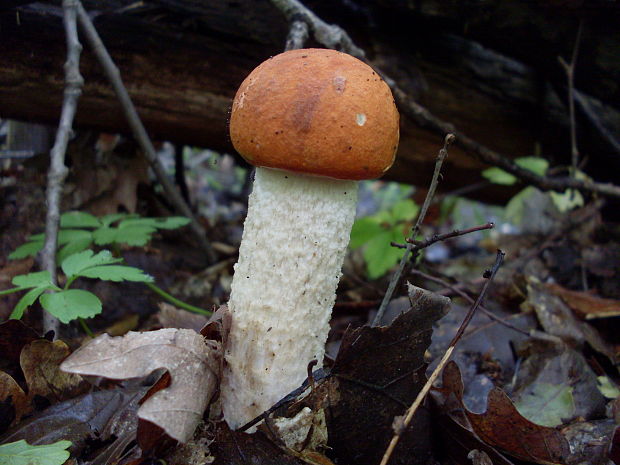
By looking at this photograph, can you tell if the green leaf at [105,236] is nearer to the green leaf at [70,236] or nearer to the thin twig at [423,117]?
the green leaf at [70,236]

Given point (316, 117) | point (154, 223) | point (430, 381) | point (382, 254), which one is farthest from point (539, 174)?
point (154, 223)

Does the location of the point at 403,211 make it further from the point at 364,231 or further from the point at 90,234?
the point at 90,234

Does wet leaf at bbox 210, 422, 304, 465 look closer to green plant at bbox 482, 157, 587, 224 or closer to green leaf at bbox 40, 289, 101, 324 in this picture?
green leaf at bbox 40, 289, 101, 324

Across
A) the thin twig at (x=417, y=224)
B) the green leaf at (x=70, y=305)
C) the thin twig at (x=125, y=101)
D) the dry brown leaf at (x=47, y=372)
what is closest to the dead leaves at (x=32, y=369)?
the dry brown leaf at (x=47, y=372)

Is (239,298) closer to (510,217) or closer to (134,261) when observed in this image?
(134,261)

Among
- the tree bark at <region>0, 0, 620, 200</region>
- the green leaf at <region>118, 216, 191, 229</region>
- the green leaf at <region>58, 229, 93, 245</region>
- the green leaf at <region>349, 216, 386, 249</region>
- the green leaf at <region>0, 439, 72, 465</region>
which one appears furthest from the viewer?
the green leaf at <region>349, 216, 386, 249</region>

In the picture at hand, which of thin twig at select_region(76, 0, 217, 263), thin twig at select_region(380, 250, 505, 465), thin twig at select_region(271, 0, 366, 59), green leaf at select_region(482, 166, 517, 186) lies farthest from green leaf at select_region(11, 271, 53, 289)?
green leaf at select_region(482, 166, 517, 186)

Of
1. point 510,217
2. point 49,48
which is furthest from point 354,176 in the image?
point 510,217
